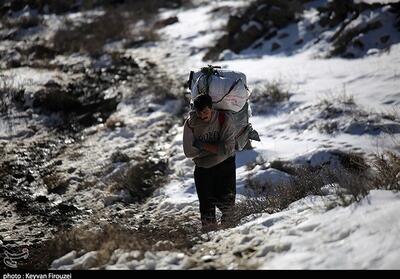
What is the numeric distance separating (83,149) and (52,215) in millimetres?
2562

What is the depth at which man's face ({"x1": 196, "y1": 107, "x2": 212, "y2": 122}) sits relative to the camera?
16.2 feet

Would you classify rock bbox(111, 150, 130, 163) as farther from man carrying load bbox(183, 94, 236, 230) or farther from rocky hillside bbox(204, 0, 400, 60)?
rocky hillside bbox(204, 0, 400, 60)

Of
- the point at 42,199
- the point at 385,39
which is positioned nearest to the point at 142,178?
the point at 42,199

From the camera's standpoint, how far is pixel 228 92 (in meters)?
5.32

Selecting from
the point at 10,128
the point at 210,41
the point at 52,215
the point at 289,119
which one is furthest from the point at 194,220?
the point at 210,41

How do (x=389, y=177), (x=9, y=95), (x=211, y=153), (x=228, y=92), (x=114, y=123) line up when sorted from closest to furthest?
1. (x=389, y=177)
2. (x=211, y=153)
3. (x=228, y=92)
4. (x=114, y=123)
5. (x=9, y=95)

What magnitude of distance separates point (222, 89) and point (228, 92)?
79 millimetres

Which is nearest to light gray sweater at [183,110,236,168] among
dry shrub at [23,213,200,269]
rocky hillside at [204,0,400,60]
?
dry shrub at [23,213,200,269]

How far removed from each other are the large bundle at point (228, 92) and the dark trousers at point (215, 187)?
43cm

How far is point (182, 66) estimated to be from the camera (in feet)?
45.5

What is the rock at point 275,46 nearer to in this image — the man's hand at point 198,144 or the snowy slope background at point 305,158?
the snowy slope background at point 305,158

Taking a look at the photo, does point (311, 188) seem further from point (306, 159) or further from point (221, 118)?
point (306, 159)

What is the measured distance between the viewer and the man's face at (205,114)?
194 inches
